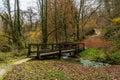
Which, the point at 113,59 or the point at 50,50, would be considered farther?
the point at 50,50

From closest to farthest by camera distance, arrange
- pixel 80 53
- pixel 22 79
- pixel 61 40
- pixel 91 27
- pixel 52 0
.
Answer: pixel 22 79
pixel 80 53
pixel 52 0
pixel 61 40
pixel 91 27

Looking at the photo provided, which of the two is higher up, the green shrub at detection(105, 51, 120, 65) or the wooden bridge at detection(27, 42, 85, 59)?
the wooden bridge at detection(27, 42, 85, 59)

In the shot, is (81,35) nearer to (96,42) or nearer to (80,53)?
(96,42)

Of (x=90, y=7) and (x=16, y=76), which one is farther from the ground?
(x=90, y=7)

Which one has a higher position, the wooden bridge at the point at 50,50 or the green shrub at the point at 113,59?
the wooden bridge at the point at 50,50

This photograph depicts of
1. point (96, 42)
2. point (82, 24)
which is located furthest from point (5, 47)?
point (82, 24)

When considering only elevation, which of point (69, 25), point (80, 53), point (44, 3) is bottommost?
point (80, 53)

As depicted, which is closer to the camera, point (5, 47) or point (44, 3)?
point (5, 47)

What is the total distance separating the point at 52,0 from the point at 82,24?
945 centimetres

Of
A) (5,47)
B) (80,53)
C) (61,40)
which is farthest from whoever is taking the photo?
(61,40)

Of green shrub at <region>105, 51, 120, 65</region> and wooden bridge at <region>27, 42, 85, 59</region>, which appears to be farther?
green shrub at <region>105, 51, 120, 65</region>

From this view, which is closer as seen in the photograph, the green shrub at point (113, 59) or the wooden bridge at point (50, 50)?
the wooden bridge at point (50, 50)

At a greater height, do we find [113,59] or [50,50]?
[50,50]

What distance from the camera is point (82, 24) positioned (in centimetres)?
4031
